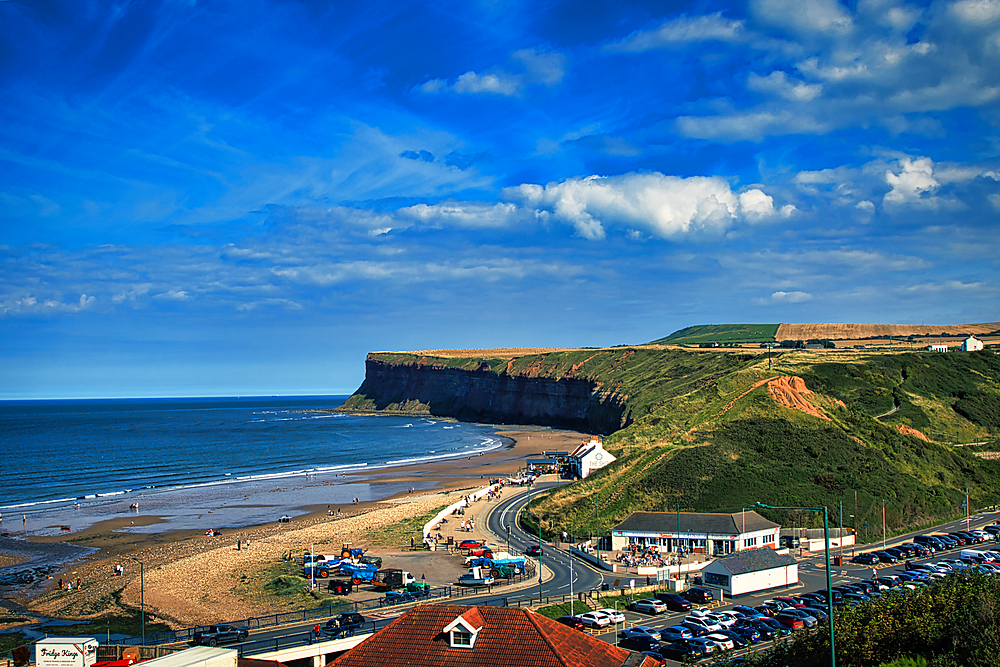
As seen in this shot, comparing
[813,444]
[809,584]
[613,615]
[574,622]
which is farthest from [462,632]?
[813,444]

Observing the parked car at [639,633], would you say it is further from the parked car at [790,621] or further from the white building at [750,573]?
the white building at [750,573]

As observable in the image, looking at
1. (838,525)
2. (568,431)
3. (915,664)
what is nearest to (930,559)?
(838,525)

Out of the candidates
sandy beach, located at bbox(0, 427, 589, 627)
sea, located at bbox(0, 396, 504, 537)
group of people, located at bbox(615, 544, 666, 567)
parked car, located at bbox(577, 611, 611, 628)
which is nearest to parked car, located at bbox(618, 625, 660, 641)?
parked car, located at bbox(577, 611, 611, 628)

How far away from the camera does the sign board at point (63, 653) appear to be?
2569cm

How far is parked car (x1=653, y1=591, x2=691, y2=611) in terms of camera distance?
39.7 metres

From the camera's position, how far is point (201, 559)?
56.7m

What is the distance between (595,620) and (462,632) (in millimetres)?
14053

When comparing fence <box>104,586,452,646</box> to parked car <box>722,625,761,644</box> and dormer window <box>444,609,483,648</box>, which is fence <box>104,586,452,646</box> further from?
parked car <box>722,625,761,644</box>

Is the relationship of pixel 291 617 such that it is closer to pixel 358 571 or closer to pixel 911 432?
pixel 358 571

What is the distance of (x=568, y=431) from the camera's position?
172m

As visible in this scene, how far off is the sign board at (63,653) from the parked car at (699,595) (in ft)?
97.6

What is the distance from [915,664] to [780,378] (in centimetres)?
6807

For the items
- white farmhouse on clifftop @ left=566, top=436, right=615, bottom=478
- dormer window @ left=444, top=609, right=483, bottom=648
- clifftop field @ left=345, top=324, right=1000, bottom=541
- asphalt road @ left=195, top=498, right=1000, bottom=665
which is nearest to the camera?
dormer window @ left=444, top=609, right=483, bottom=648

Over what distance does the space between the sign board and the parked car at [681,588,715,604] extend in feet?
97.6
